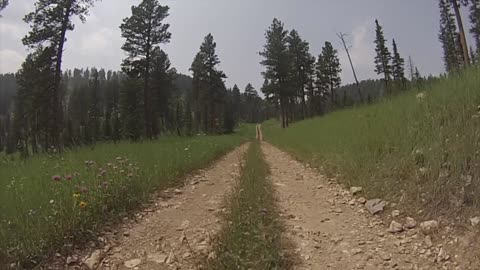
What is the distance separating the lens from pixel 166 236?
4.31 m

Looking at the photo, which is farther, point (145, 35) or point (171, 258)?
point (145, 35)

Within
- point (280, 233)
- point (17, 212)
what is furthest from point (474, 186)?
point (17, 212)

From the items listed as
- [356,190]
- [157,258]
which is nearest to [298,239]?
[157,258]

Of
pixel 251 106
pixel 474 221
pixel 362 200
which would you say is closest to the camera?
pixel 474 221

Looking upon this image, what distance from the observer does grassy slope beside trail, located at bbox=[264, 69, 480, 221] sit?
3.89 metres

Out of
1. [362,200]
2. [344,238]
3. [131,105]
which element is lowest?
[344,238]

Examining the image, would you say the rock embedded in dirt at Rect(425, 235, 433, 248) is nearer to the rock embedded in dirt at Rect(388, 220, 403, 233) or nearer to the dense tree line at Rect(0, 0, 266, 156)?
the rock embedded in dirt at Rect(388, 220, 403, 233)

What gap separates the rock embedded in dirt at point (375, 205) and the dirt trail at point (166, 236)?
2074 mm

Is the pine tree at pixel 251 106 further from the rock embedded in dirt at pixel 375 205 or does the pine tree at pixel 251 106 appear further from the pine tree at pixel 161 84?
the rock embedded in dirt at pixel 375 205

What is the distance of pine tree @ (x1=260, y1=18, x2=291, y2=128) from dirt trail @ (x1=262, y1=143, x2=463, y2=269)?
120 ft

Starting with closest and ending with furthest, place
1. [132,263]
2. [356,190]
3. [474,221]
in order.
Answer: [474,221] → [132,263] → [356,190]

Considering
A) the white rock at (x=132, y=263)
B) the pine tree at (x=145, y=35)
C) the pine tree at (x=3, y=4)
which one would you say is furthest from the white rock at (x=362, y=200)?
the pine tree at (x=145, y=35)

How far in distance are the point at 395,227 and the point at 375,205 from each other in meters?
0.71

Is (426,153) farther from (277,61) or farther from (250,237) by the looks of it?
(277,61)
